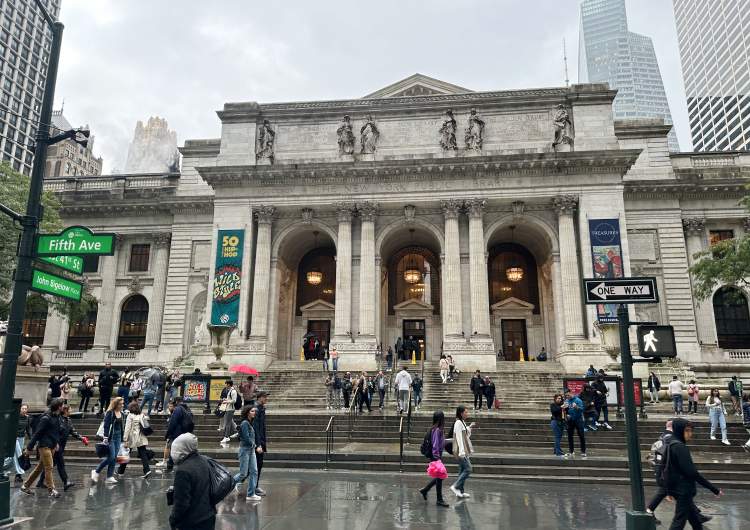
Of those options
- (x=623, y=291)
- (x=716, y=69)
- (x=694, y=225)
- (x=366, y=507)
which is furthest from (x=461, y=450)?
(x=716, y=69)

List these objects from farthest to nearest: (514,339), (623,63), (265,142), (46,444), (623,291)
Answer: (623,63) < (514,339) < (265,142) < (46,444) < (623,291)

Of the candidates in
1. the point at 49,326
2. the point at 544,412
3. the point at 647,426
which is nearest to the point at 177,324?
the point at 49,326

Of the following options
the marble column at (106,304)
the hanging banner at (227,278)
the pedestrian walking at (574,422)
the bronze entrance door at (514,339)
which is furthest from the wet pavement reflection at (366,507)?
the marble column at (106,304)

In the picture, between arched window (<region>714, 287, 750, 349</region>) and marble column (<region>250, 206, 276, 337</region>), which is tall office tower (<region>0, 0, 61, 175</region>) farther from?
arched window (<region>714, 287, 750, 349</region>)

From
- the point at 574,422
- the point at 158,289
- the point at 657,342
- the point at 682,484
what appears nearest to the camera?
the point at 682,484

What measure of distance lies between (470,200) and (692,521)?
2660cm

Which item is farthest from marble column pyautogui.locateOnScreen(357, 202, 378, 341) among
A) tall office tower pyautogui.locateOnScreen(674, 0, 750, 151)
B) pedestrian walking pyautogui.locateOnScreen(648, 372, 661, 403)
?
tall office tower pyautogui.locateOnScreen(674, 0, 750, 151)

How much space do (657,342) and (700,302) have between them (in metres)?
32.1

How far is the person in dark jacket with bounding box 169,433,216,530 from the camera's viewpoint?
477 centimetres

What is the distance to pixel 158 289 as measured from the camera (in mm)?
37812

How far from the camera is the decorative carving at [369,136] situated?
3391 centimetres

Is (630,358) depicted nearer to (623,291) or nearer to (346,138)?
(623,291)

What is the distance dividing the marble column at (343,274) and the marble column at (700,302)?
69.2 feet

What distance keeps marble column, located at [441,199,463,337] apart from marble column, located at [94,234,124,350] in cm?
2420
